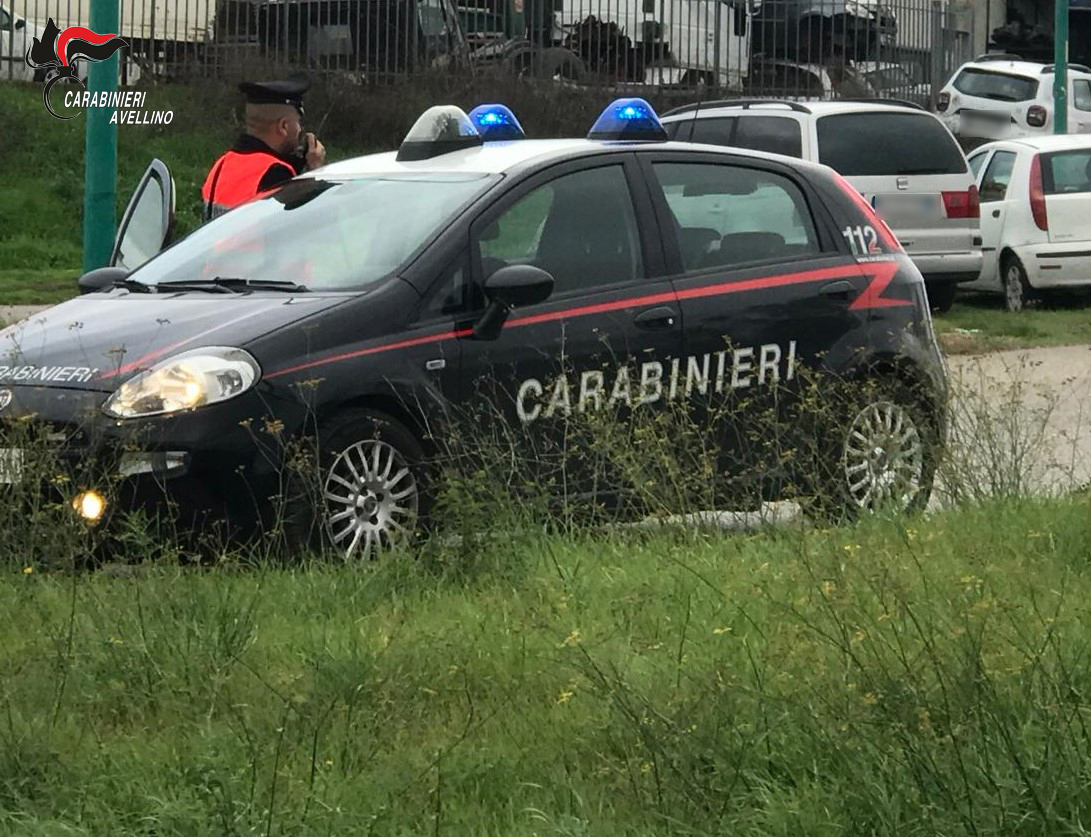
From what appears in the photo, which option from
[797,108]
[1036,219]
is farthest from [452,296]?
[1036,219]

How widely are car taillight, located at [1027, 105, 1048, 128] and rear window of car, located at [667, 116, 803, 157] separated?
14934mm

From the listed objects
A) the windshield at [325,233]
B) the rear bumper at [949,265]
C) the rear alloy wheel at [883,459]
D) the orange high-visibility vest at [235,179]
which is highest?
the orange high-visibility vest at [235,179]

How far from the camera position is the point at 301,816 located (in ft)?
12.8

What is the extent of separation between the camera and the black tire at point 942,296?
57.8ft

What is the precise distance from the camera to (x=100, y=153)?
34.0ft

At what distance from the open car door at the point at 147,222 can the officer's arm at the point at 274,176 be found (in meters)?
0.38

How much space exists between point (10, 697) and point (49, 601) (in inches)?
36.2

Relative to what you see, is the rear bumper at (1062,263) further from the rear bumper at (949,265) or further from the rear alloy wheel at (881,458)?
the rear alloy wheel at (881,458)

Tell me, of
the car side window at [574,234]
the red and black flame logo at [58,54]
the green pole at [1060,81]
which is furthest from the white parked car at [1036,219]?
the car side window at [574,234]

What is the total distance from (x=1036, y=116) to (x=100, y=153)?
22.1 metres

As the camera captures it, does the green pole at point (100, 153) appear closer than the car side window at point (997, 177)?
Yes

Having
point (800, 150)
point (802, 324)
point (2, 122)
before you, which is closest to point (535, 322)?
point (802, 324)

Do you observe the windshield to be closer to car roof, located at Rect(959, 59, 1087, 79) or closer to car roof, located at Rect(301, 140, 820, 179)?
car roof, located at Rect(301, 140, 820, 179)

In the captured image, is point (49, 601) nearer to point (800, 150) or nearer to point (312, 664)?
point (312, 664)
